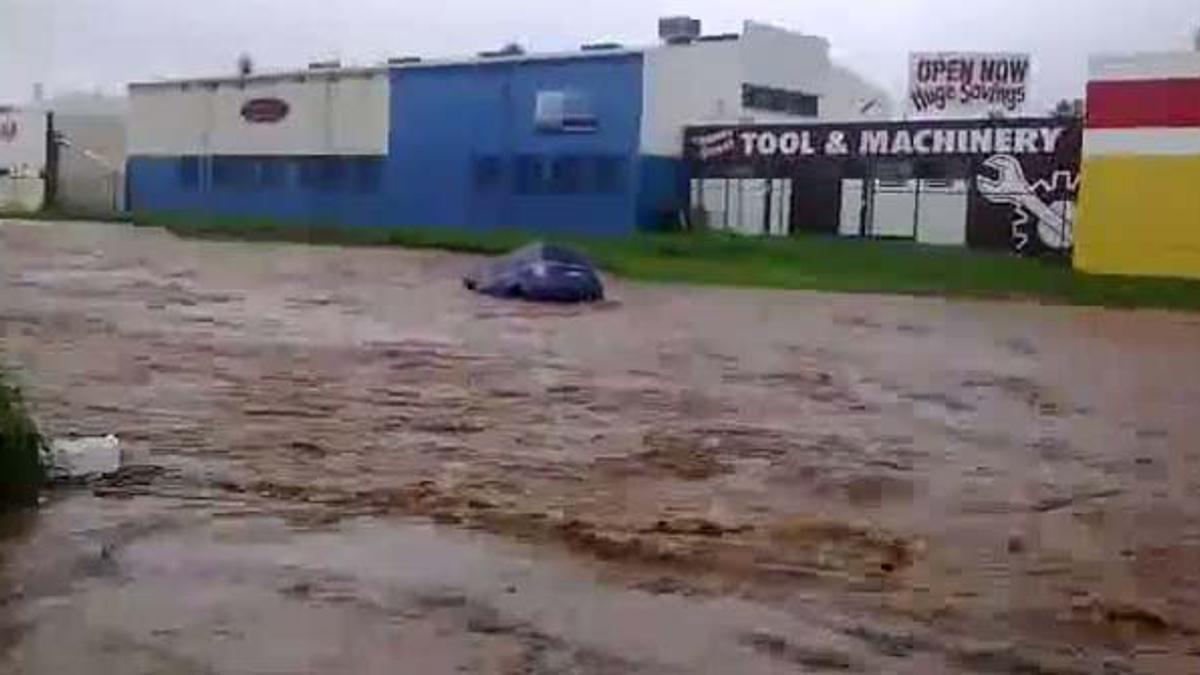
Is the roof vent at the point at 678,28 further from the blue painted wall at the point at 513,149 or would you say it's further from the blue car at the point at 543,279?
the blue car at the point at 543,279

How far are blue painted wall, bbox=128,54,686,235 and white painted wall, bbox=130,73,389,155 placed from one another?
0.57 m

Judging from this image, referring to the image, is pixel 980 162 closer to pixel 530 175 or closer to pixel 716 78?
pixel 716 78

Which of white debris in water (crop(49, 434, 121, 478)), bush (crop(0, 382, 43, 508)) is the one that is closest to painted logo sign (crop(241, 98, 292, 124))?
white debris in water (crop(49, 434, 121, 478))

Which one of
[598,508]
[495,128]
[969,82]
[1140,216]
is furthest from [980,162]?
[598,508]

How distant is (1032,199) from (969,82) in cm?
1116

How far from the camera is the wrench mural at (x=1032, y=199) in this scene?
45.0 m

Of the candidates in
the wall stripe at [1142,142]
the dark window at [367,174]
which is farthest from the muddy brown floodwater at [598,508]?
the dark window at [367,174]

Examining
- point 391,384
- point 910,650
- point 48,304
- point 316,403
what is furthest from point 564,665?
point 48,304

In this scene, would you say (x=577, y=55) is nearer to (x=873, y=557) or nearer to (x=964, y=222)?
(x=964, y=222)

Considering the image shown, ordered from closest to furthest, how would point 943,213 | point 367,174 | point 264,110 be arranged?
point 943,213
point 367,174
point 264,110

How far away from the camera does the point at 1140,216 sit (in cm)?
3997

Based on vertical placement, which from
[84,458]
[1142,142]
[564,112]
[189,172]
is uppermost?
[564,112]

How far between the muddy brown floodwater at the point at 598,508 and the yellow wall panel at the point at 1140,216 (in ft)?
51.3

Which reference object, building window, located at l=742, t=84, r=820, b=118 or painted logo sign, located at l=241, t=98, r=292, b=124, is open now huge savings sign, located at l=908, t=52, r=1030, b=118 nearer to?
building window, located at l=742, t=84, r=820, b=118
